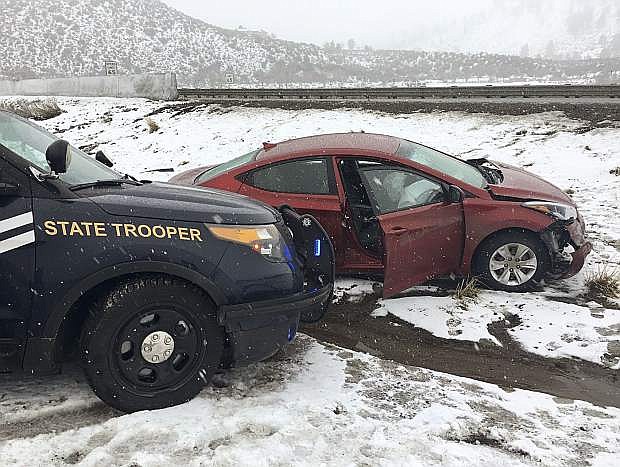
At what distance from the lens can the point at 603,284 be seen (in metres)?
5.22

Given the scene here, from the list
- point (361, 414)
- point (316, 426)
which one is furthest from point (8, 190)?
point (361, 414)

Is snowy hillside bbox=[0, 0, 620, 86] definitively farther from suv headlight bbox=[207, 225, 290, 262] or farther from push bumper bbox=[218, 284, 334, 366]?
push bumper bbox=[218, 284, 334, 366]

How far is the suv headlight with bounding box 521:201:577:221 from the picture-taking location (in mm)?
5125

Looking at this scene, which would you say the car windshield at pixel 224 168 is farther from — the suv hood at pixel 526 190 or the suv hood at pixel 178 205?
the suv hood at pixel 526 190

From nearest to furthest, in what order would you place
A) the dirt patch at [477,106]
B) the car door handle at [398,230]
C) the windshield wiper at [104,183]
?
the windshield wiper at [104,183], the car door handle at [398,230], the dirt patch at [477,106]

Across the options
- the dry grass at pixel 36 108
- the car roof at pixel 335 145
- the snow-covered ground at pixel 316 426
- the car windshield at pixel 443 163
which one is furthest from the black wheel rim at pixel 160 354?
the dry grass at pixel 36 108

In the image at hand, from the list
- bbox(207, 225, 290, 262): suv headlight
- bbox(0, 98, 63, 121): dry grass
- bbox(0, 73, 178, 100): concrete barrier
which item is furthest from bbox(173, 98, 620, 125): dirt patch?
bbox(207, 225, 290, 262): suv headlight

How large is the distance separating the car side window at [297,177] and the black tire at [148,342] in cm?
230

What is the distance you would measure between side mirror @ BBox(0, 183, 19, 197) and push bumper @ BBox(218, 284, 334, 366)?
1.25m

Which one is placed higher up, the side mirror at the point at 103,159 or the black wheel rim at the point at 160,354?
the side mirror at the point at 103,159

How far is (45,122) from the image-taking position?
20.9m

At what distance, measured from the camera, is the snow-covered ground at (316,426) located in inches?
111

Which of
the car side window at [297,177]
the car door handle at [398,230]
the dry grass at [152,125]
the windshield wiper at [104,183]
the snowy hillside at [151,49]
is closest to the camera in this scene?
the windshield wiper at [104,183]

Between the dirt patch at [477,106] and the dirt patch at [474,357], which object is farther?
the dirt patch at [477,106]
